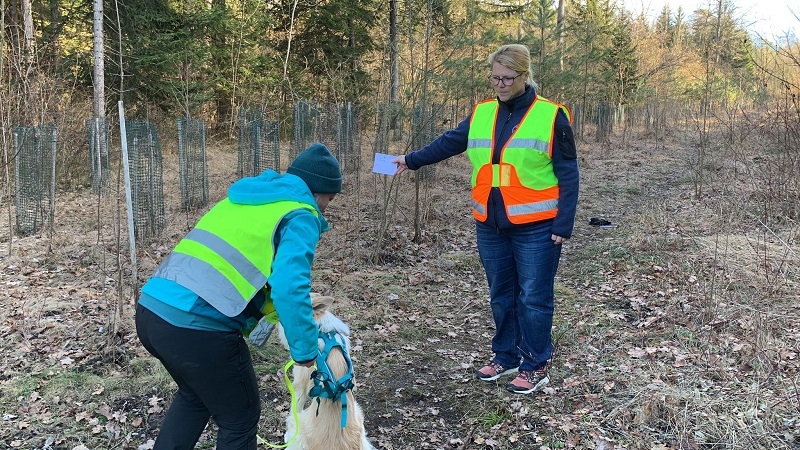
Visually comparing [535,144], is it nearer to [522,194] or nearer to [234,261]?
[522,194]

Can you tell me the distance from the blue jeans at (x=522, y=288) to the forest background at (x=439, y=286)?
1.11 feet

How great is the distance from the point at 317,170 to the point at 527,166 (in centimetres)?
171

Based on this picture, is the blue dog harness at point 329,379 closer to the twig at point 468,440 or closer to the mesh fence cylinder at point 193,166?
the twig at point 468,440

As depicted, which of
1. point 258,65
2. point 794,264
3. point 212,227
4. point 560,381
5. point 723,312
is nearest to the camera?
point 212,227

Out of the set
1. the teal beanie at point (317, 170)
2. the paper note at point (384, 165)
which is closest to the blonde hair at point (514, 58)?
the paper note at point (384, 165)

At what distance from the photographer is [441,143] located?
4207 millimetres

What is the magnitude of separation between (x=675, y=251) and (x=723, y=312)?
7.51 feet

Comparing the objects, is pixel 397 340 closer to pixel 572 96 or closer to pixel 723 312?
pixel 723 312

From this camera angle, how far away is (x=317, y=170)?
2.39 meters

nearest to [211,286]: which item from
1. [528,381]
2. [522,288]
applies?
[522,288]

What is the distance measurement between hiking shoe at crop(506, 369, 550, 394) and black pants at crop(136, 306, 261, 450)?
214cm

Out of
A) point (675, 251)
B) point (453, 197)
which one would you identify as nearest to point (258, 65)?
point (453, 197)

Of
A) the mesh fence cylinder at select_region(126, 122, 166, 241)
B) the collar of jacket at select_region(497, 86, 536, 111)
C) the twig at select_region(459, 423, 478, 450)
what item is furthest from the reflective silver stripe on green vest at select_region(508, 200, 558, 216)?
the mesh fence cylinder at select_region(126, 122, 166, 241)

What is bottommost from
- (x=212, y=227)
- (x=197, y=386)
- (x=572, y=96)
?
(x=197, y=386)
